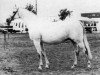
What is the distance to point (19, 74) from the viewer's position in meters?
8.16

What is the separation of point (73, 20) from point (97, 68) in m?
1.91

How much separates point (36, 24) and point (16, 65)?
2038 mm

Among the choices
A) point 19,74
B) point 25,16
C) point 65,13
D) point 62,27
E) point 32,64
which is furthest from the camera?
point 65,13

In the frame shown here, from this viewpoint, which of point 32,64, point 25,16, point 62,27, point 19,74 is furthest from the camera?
point 32,64

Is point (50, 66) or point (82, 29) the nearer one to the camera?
point (82, 29)

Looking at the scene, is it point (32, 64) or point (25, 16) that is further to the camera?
point (32, 64)

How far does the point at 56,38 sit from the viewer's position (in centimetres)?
874

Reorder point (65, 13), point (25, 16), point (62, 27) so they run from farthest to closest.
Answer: point (65, 13)
point (25, 16)
point (62, 27)

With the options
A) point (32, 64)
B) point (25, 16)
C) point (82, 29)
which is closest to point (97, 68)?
point (82, 29)

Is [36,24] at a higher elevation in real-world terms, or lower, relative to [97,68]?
higher

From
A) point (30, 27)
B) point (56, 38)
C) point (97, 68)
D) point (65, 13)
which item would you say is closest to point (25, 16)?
point (30, 27)

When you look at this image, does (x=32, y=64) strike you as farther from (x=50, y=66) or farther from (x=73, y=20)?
(x=73, y=20)

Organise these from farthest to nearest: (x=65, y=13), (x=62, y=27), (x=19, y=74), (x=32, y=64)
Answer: (x=65, y=13)
(x=32, y=64)
(x=62, y=27)
(x=19, y=74)

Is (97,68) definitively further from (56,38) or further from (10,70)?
(10,70)
